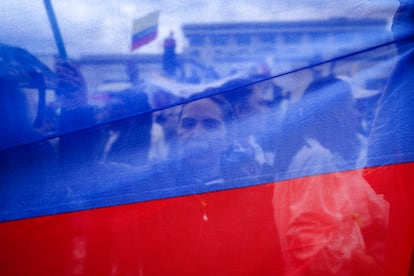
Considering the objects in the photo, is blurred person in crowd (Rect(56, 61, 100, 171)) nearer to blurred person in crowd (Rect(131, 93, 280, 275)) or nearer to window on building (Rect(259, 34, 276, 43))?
blurred person in crowd (Rect(131, 93, 280, 275))

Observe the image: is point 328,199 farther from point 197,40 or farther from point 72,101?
point 72,101

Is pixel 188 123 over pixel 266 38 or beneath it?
beneath

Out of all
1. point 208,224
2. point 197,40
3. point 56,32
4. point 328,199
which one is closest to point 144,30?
point 197,40

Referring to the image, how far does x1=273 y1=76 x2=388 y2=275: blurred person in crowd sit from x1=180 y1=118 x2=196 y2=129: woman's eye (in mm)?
319

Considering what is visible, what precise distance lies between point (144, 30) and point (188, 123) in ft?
1.04

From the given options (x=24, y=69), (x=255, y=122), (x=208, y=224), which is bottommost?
(x=208, y=224)

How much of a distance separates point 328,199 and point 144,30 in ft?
2.64

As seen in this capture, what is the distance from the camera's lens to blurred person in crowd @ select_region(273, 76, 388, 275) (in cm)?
80

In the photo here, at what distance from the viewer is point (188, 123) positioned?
2.62 feet

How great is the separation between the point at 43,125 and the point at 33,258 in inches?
17.4

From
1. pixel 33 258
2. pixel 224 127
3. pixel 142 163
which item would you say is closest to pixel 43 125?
pixel 142 163

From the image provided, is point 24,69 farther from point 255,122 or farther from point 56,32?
point 255,122

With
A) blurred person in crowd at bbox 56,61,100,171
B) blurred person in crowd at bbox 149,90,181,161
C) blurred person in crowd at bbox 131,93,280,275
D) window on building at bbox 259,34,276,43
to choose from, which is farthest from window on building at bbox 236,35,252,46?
blurred person in crowd at bbox 56,61,100,171

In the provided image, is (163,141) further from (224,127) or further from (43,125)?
(43,125)
